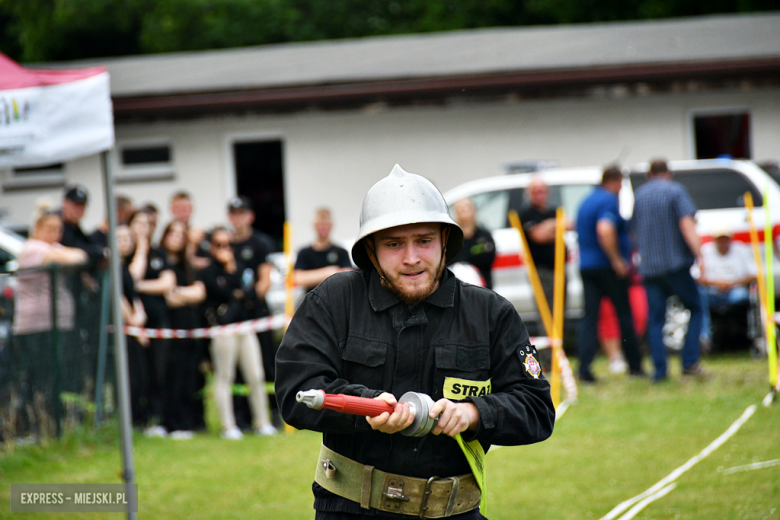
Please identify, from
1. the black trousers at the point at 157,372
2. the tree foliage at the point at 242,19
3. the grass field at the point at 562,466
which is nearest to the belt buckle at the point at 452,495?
the grass field at the point at 562,466

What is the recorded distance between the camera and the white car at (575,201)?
11312 mm

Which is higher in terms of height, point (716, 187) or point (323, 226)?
point (716, 187)

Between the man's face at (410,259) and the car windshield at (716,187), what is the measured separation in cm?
900

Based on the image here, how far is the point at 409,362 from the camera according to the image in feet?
9.91

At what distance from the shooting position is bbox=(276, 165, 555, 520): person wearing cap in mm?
2990

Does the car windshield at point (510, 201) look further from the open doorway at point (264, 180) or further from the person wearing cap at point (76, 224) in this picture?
the open doorway at point (264, 180)

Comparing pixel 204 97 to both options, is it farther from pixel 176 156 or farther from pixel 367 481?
pixel 367 481

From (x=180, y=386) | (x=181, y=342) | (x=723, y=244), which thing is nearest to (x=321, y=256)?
(x=181, y=342)

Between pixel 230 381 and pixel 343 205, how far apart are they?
24.9 ft

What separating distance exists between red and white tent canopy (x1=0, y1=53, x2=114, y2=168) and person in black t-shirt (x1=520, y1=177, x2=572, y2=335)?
231 inches

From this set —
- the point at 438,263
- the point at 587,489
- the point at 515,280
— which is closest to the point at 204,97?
the point at 515,280

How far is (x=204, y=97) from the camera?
1569 cm

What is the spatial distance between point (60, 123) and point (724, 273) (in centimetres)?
795

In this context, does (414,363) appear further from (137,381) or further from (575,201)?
(575,201)
